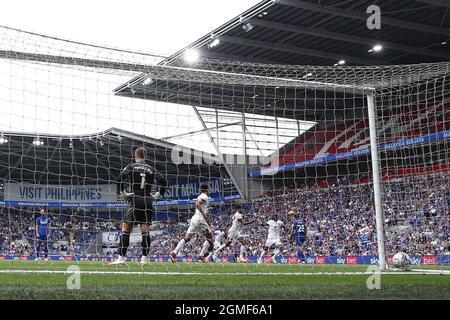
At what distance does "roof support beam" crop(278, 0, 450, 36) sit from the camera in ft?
64.0

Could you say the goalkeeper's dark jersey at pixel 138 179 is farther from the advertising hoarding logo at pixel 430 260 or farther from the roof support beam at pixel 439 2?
the roof support beam at pixel 439 2

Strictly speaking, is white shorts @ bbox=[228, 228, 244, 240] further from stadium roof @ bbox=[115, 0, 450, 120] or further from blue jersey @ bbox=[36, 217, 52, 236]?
blue jersey @ bbox=[36, 217, 52, 236]

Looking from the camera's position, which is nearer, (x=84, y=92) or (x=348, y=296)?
(x=348, y=296)

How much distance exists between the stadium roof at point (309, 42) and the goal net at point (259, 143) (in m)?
0.29

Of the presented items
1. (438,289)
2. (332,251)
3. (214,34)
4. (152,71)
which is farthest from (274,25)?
(438,289)

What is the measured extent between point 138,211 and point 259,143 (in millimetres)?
23787

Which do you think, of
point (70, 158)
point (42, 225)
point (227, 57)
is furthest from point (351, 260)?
point (70, 158)

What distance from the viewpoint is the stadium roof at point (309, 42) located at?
1981 cm

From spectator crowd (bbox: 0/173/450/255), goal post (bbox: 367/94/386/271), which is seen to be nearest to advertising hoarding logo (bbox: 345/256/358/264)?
spectator crowd (bbox: 0/173/450/255)

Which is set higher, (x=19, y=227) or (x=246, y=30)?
(x=246, y=30)

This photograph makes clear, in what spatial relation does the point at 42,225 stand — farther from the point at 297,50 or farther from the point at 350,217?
the point at 297,50

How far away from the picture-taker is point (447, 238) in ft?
59.2
